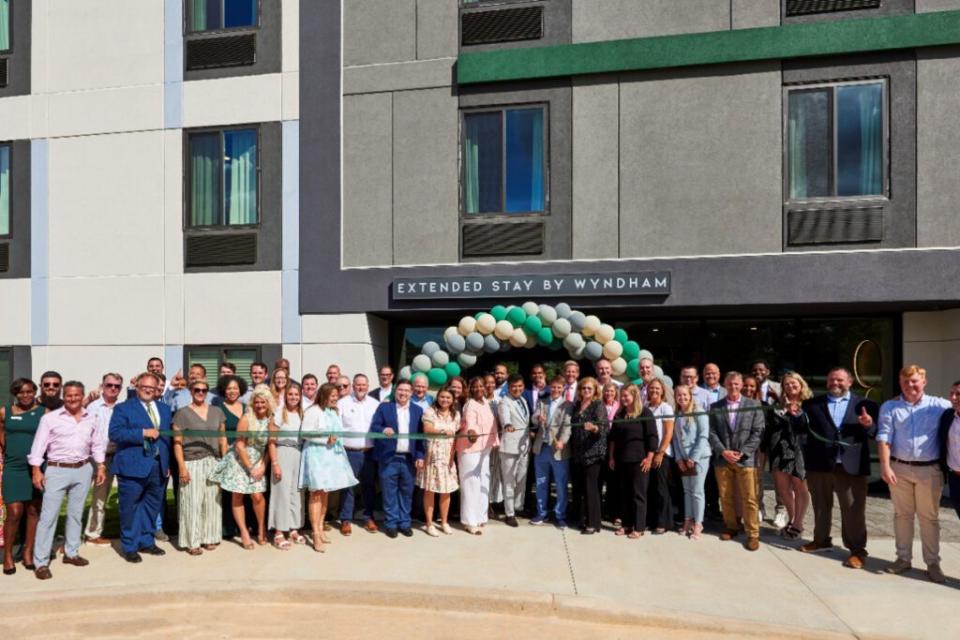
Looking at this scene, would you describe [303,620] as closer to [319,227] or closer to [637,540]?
[637,540]

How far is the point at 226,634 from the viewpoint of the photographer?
212 inches

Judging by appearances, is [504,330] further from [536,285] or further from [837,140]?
[837,140]

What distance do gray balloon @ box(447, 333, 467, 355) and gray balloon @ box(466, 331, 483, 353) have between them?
0.07 m

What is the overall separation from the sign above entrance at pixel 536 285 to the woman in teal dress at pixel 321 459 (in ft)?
11.6

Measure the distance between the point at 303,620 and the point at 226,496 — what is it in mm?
2535

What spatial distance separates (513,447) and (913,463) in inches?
163

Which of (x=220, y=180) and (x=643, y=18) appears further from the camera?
(x=220, y=180)

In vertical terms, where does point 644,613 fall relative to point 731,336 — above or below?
below

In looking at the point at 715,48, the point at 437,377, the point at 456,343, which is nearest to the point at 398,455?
the point at 437,377

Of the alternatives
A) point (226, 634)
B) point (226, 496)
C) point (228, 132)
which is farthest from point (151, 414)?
point (228, 132)

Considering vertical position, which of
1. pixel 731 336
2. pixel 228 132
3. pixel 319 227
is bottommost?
pixel 731 336

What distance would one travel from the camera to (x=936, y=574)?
21.1ft

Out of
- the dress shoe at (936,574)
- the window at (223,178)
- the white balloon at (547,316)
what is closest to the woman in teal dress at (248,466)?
the white balloon at (547,316)

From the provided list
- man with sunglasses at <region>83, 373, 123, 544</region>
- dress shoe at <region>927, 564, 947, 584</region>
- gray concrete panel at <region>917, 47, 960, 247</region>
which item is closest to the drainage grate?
gray concrete panel at <region>917, 47, 960, 247</region>
